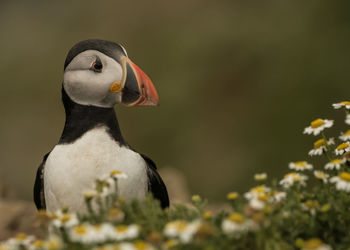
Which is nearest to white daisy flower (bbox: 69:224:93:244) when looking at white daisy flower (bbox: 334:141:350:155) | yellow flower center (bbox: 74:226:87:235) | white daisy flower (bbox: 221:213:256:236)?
yellow flower center (bbox: 74:226:87:235)

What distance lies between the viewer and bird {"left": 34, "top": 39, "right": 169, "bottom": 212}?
10.3ft

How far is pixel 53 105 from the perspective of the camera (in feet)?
39.1

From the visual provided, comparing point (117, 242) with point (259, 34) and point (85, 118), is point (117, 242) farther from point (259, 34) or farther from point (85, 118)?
point (259, 34)

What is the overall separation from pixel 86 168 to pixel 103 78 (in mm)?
543

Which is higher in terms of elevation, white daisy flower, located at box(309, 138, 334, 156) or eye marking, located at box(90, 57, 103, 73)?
eye marking, located at box(90, 57, 103, 73)

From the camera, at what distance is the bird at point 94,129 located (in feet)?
10.3

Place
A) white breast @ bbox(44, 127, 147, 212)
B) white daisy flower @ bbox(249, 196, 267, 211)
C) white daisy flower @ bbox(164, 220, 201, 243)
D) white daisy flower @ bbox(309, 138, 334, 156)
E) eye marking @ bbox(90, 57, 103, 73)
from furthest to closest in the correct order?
eye marking @ bbox(90, 57, 103, 73) < white breast @ bbox(44, 127, 147, 212) < white daisy flower @ bbox(309, 138, 334, 156) < white daisy flower @ bbox(249, 196, 267, 211) < white daisy flower @ bbox(164, 220, 201, 243)

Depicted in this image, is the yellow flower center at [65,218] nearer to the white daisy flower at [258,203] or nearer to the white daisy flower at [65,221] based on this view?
the white daisy flower at [65,221]

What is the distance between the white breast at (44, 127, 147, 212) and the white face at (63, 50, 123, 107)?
0.64ft

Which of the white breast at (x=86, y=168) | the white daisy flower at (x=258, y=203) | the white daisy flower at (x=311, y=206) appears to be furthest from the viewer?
the white breast at (x=86, y=168)

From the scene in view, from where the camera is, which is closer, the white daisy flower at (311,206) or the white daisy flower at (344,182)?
the white daisy flower at (344,182)

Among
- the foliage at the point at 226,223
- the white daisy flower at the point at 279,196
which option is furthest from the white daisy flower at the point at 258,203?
the white daisy flower at the point at 279,196

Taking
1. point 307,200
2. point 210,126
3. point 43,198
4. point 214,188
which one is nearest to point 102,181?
point 307,200

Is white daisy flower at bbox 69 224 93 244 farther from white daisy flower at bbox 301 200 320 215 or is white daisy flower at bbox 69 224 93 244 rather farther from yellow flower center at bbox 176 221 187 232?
white daisy flower at bbox 301 200 320 215
